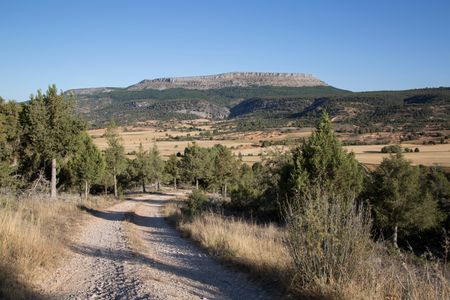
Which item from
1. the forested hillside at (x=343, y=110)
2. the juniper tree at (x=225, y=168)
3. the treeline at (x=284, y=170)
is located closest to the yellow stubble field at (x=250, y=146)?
the treeline at (x=284, y=170)

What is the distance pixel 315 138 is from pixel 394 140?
7762 cm

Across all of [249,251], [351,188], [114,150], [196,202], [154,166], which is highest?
[114,150]

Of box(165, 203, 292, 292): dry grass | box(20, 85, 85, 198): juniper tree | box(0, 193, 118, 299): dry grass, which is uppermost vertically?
box(20, 85, 85, 198): juniper tree

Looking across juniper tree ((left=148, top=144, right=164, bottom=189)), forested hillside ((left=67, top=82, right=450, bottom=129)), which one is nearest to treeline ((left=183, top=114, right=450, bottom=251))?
juniper tree ((left=148, top=144, right=164, bottom=189))

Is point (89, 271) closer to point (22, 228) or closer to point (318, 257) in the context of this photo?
point (22, 228)

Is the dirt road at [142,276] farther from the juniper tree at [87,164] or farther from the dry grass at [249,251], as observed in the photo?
the juniper tree at [87,164]

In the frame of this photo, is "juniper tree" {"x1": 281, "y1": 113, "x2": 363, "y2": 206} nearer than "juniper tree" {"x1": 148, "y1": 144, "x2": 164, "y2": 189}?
Yes

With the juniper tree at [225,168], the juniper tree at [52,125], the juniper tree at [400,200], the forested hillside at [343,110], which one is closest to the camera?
the juniper tree at [400,200]

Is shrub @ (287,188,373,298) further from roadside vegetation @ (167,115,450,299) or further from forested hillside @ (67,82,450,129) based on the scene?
forested hillside @ (67,82,450,129)

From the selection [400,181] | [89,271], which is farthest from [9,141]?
[400,181]

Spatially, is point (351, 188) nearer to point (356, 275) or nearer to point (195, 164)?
point (356, 275)

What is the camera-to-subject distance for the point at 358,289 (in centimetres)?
540

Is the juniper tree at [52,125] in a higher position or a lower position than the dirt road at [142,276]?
higher

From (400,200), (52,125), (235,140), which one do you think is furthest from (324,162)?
(235,140)
